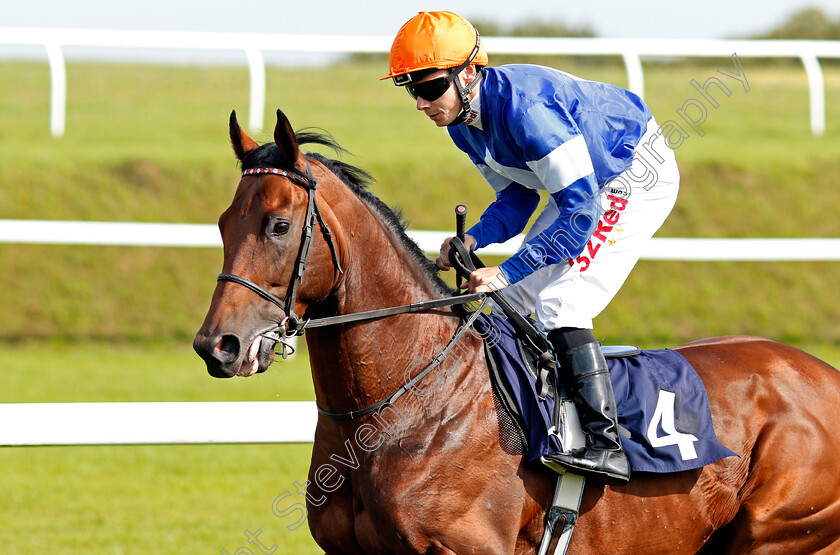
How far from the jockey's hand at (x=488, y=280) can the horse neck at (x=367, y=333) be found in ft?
0.61

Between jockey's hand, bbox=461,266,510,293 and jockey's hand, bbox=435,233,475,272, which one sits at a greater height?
jockey's hand, bbox=435,233,475,272

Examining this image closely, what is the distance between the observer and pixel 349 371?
276cm

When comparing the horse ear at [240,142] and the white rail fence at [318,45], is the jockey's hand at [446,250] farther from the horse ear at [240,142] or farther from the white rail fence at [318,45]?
the white rail fence at [318,45]

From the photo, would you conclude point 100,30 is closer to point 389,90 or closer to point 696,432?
point 696,432

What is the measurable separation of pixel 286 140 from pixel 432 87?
0.51m

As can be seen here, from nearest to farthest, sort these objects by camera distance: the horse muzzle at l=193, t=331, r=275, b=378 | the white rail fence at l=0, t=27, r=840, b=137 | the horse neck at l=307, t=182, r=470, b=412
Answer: the horse muzzle at l=193, t=331, r=275, b=378 → the horse neck at l=307, t=182, r=470, b=412 → the white rail fence at l=0, t=27, r=840, b=137

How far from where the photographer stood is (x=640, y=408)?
2924 mm

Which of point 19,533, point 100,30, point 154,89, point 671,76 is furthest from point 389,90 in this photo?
point 19,533

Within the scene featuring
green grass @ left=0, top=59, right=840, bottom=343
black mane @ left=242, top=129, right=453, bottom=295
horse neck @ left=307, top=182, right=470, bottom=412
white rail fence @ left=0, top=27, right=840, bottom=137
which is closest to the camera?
horse neck @ left=307, top=182, right=470, bottom=412

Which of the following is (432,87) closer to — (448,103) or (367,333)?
(448,103)

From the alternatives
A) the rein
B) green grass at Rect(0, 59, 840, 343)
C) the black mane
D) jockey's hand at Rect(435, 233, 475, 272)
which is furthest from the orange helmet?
green grass at Rect(0, 59, 840, 343)

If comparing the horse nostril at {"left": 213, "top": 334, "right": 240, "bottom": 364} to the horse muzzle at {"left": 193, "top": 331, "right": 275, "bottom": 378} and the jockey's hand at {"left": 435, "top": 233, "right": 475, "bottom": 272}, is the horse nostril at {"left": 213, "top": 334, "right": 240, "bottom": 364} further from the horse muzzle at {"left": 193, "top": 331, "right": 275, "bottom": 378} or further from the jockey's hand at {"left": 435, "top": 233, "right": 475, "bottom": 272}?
the jockey's hand at {"left": 435, "top": 233, "right": 475, "bottom": 272}

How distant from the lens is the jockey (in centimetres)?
278

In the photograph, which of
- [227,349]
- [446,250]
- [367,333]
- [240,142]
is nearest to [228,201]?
[446,250]
